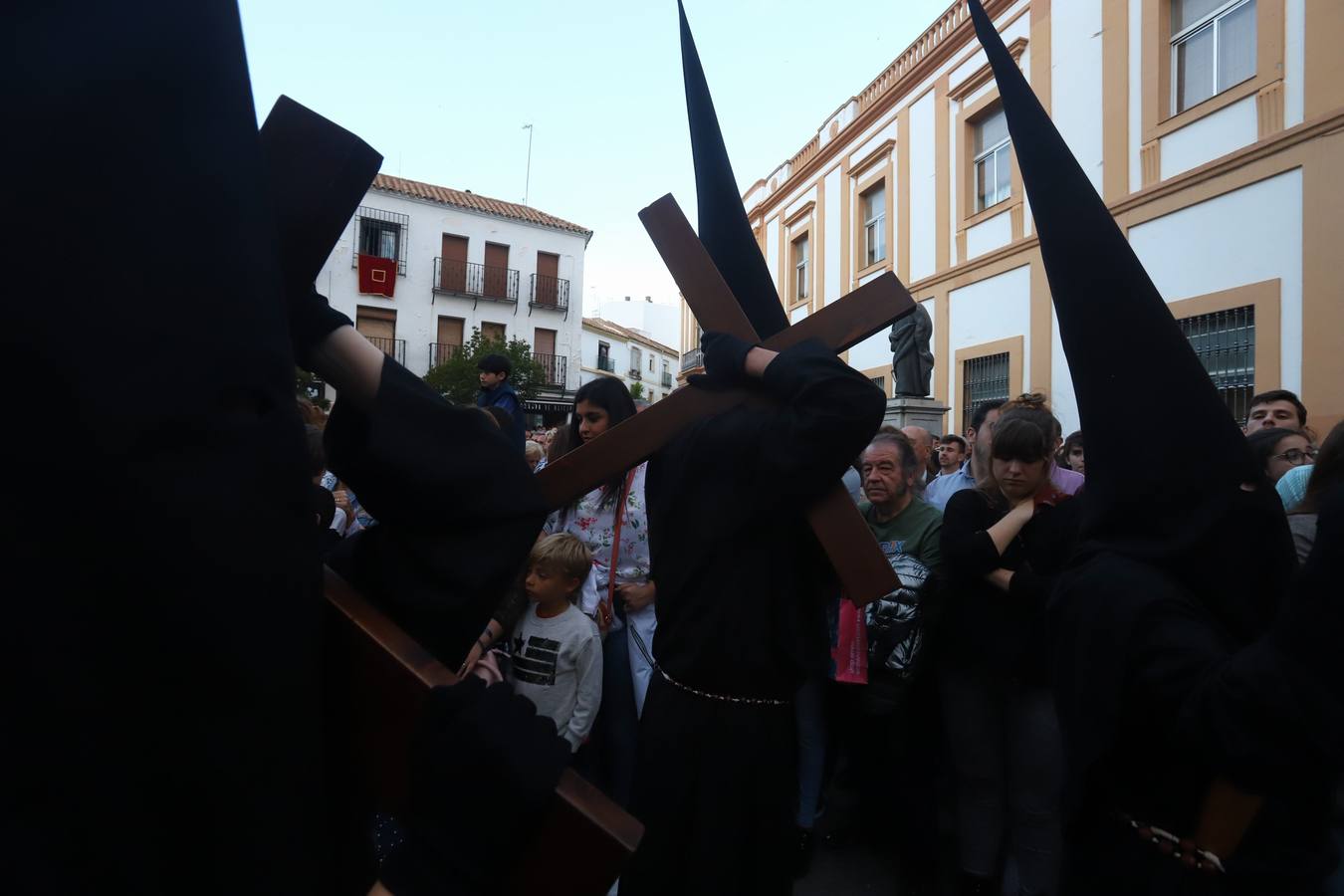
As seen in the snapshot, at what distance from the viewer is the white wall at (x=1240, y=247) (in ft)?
24.9

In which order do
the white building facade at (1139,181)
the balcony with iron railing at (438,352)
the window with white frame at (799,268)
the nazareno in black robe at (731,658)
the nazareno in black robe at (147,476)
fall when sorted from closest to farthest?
the nazareno in black robe at (147,476)
the nazareno in black robe at (731,658)
the white building facade at (1139,181)
the window with white frame at (799,268)
the balcony with iron railing at (438,352)

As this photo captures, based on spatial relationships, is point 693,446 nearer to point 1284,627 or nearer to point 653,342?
point 1284,627

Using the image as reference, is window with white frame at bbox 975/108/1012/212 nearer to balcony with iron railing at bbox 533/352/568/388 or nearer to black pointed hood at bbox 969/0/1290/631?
black pointed hood at bbox 969/0/1290/631

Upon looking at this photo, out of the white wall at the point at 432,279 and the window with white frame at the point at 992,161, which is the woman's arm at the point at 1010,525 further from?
the white wall at the point at 432,279

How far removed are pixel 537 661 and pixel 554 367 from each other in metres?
24.0

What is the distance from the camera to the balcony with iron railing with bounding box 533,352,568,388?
1029 inches

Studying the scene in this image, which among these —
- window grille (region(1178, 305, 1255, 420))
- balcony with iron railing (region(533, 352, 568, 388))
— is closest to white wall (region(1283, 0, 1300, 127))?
window grille (region(1178, 305, 1255, 420))

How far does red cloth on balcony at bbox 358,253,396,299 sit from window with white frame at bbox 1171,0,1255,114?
2033cm

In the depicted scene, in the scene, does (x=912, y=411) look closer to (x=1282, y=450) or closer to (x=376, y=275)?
(x=1282, y=450)

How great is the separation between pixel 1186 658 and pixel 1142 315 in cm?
60

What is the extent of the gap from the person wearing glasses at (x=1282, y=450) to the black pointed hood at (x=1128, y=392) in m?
2.27

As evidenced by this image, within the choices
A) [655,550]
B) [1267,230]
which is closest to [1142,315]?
[655,550]

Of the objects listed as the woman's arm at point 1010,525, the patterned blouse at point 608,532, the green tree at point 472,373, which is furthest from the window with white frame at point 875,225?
the woman's arm at point 1010,525

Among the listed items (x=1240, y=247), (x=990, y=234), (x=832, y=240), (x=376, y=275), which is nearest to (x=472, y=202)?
(x=376, y=275)
